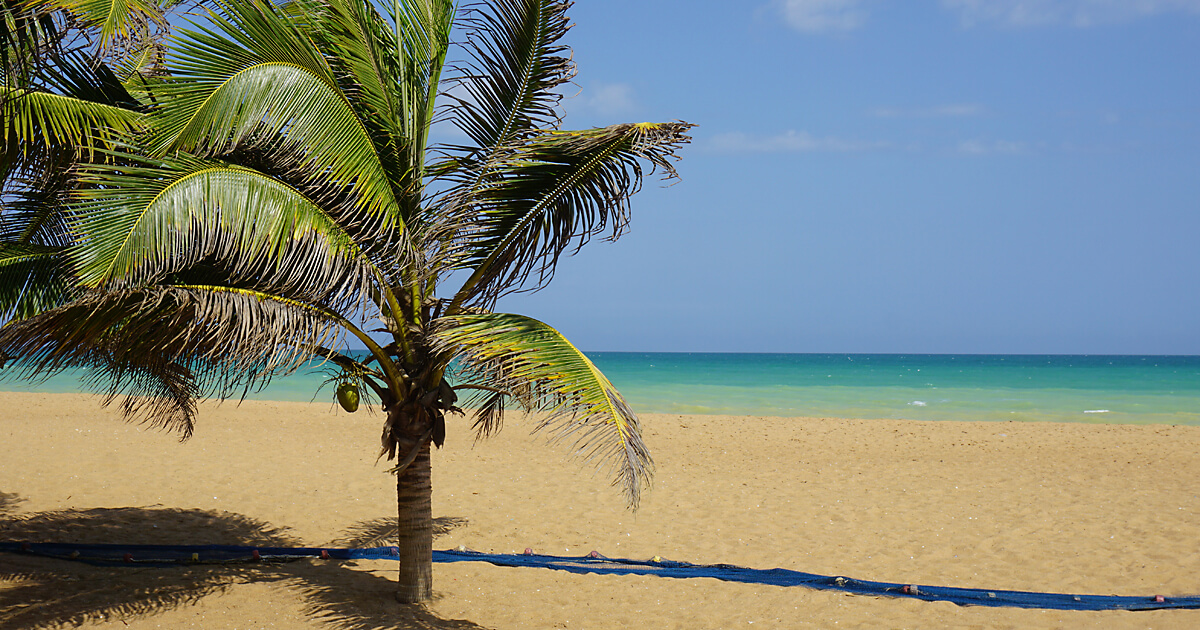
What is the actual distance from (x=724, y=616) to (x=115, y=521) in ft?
19.0

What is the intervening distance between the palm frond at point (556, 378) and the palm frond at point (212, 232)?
2.19 ft

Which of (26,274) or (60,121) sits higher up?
(60,121)

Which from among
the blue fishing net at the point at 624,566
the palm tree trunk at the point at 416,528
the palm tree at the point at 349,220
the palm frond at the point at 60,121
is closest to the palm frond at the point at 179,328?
the palm tree at the point at 349,220

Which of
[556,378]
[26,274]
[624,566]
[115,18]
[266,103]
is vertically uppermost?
[115,18]

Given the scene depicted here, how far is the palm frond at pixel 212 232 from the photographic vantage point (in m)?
3.58

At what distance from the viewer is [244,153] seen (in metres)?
4.59

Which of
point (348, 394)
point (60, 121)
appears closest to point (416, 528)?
point (348, 394)

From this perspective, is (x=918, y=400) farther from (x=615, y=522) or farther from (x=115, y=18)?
(x=115, y=18)

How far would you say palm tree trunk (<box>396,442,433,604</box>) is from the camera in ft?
16.3

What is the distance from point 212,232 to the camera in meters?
3.81

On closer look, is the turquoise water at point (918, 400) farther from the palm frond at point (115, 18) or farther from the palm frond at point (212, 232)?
the palm frond at point (212, 232)

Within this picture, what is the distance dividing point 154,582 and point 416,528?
2.08m

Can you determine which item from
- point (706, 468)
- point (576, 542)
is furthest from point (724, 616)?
point (706, 468)

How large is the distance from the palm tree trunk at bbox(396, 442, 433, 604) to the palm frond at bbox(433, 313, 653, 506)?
966mm
